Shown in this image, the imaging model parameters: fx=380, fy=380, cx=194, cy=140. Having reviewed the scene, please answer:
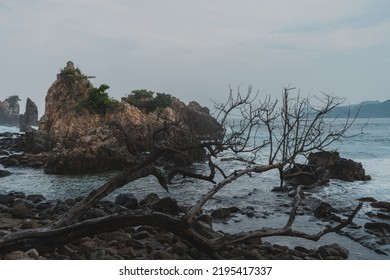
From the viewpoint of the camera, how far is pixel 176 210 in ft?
39.4

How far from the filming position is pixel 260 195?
1575 centimetres

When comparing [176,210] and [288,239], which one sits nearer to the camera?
[288,239]

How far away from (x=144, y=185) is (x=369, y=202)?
929cm

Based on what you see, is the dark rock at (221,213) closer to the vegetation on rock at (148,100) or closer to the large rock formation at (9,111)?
the vegetation on rock at (148,100)

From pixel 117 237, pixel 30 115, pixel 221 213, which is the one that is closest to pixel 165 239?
pixel 117 237

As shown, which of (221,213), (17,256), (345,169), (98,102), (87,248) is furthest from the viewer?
(98,102)

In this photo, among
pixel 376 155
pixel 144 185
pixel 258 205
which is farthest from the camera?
pixel 376 155

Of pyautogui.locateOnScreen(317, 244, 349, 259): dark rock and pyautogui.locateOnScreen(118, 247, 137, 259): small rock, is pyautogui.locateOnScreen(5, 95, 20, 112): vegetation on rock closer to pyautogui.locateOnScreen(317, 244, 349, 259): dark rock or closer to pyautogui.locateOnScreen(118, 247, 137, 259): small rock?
pyautogui.locateOnScreen(118, 247, 137, 259): small rock

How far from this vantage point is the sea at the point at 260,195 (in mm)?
9961

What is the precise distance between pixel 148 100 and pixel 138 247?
1064 inches

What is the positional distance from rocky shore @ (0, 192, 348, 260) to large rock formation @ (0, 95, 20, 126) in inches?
2983

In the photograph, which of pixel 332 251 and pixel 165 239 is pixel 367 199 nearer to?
pixel 332 251
